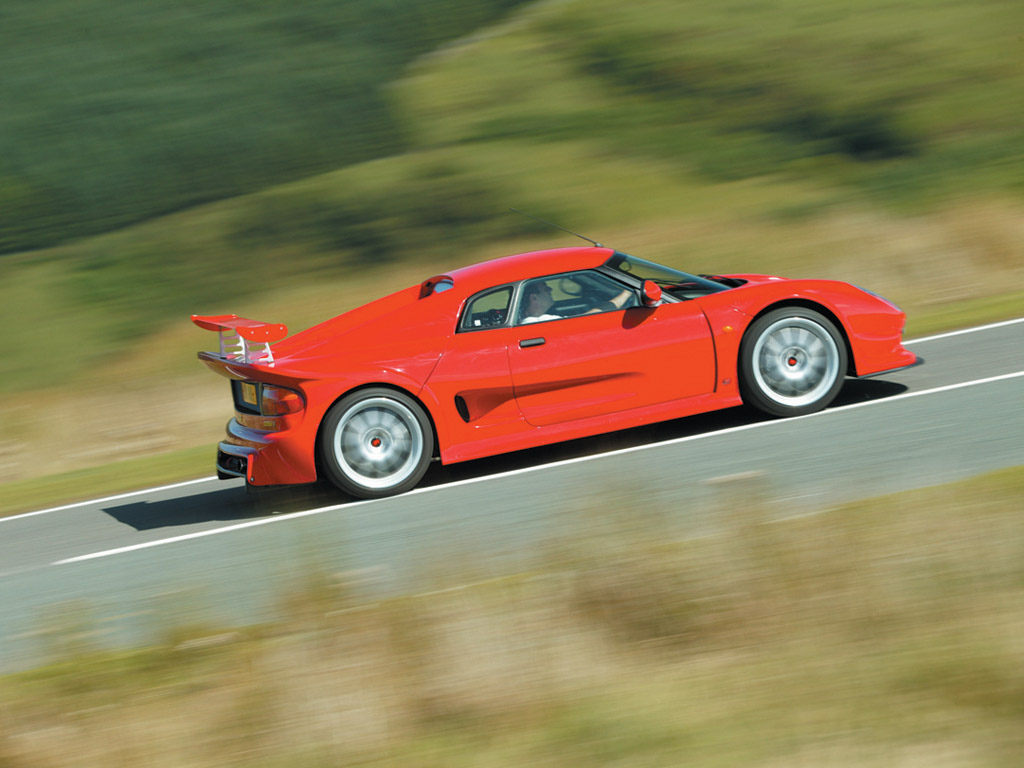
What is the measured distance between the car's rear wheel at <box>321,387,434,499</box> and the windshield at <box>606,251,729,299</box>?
1706mm

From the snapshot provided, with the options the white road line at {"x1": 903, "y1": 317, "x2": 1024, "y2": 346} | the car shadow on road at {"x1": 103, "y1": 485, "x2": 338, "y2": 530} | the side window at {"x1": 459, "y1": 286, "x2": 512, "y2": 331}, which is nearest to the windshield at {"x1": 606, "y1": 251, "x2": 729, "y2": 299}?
the side window at {"x1": 459, "y1": 286, "x2": 512, "y2": 331}

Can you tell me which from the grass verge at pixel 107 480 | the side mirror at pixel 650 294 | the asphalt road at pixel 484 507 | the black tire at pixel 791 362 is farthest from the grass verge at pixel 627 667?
the grass verge at pixel 107 480

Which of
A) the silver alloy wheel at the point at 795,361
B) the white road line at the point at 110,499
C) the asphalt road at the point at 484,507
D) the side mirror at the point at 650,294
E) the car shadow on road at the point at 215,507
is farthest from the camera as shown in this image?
the white road line at the point at 110,499

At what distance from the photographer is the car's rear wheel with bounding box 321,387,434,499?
7.31 meters

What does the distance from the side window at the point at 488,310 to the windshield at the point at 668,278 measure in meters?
0.76

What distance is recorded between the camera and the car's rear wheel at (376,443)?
7.31 m

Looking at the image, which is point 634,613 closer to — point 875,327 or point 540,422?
point 540,422

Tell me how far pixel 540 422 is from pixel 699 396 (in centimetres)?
104

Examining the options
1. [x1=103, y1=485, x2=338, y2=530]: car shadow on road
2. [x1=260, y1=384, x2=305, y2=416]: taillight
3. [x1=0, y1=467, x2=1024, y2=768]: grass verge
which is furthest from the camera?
[x1=103, y1=485, x2=338, y2=530]: car shadow on road

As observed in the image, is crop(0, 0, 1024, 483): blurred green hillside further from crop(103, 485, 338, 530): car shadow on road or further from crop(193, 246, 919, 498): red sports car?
crop(193, 246, 919, 498): red sports car

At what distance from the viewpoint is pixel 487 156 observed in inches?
873

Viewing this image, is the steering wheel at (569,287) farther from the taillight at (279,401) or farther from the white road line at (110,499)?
the white road line at (110,499)

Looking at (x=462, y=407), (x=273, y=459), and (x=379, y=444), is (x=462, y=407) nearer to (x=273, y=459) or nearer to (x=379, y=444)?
(x=379, y=444)

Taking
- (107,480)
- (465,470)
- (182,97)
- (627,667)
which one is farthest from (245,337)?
(182,97)
